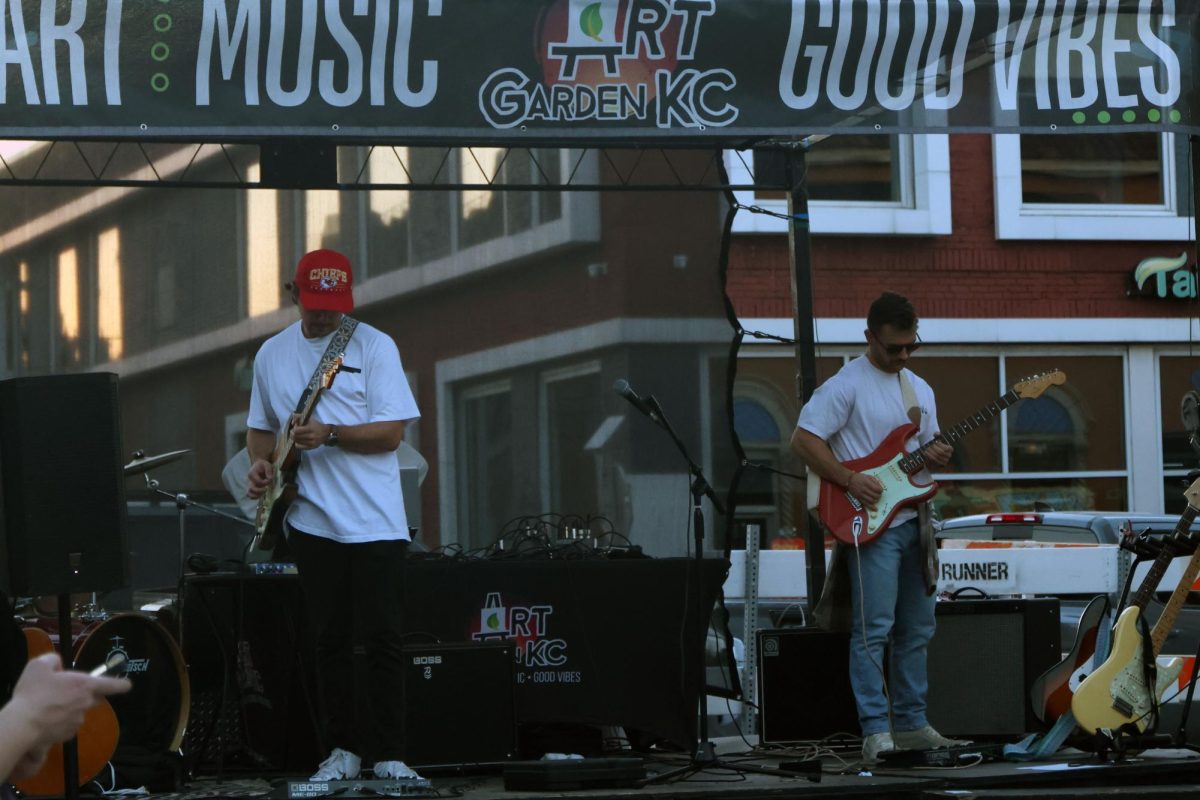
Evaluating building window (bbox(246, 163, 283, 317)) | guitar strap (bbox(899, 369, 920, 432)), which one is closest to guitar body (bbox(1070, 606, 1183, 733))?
guitar strap (bbox(899, 369, 920, 432))

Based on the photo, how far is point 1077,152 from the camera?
16516 millimetres

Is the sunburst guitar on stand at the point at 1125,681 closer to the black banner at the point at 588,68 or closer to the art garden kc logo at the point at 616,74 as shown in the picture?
the black banner at the point at 588,68

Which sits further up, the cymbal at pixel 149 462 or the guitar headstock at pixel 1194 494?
the cymbal at pixel 149 462

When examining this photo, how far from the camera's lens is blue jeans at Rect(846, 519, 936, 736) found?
274 inches

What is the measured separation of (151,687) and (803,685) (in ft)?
9.14

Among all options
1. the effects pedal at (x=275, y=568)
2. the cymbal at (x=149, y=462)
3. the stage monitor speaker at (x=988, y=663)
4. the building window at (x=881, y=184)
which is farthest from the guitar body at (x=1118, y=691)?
the building window at (x=881, y=184)

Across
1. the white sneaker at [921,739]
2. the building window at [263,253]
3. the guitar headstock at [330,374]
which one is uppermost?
the building window at [263,253]

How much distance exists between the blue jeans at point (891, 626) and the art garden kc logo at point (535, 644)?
1.20m

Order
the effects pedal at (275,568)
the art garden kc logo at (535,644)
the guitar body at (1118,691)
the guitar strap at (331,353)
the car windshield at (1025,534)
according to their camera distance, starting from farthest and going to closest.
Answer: the car windshield at (1025,534) → the art garden kc logo at (535,644) → the effects pedal at (275,568) → the guitar body at (1118,691) → the guitar strap at (331,353)

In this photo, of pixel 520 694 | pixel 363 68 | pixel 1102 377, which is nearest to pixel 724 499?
pixel 520 694

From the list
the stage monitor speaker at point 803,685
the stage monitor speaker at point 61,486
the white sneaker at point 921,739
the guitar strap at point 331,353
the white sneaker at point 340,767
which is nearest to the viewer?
the stage monitor speaker at point 61,486

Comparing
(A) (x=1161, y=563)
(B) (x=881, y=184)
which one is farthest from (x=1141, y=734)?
(B) (x=881, y=184)

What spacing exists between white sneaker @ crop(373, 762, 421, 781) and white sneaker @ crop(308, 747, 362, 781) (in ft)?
0.36

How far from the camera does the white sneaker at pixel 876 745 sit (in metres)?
6.85
